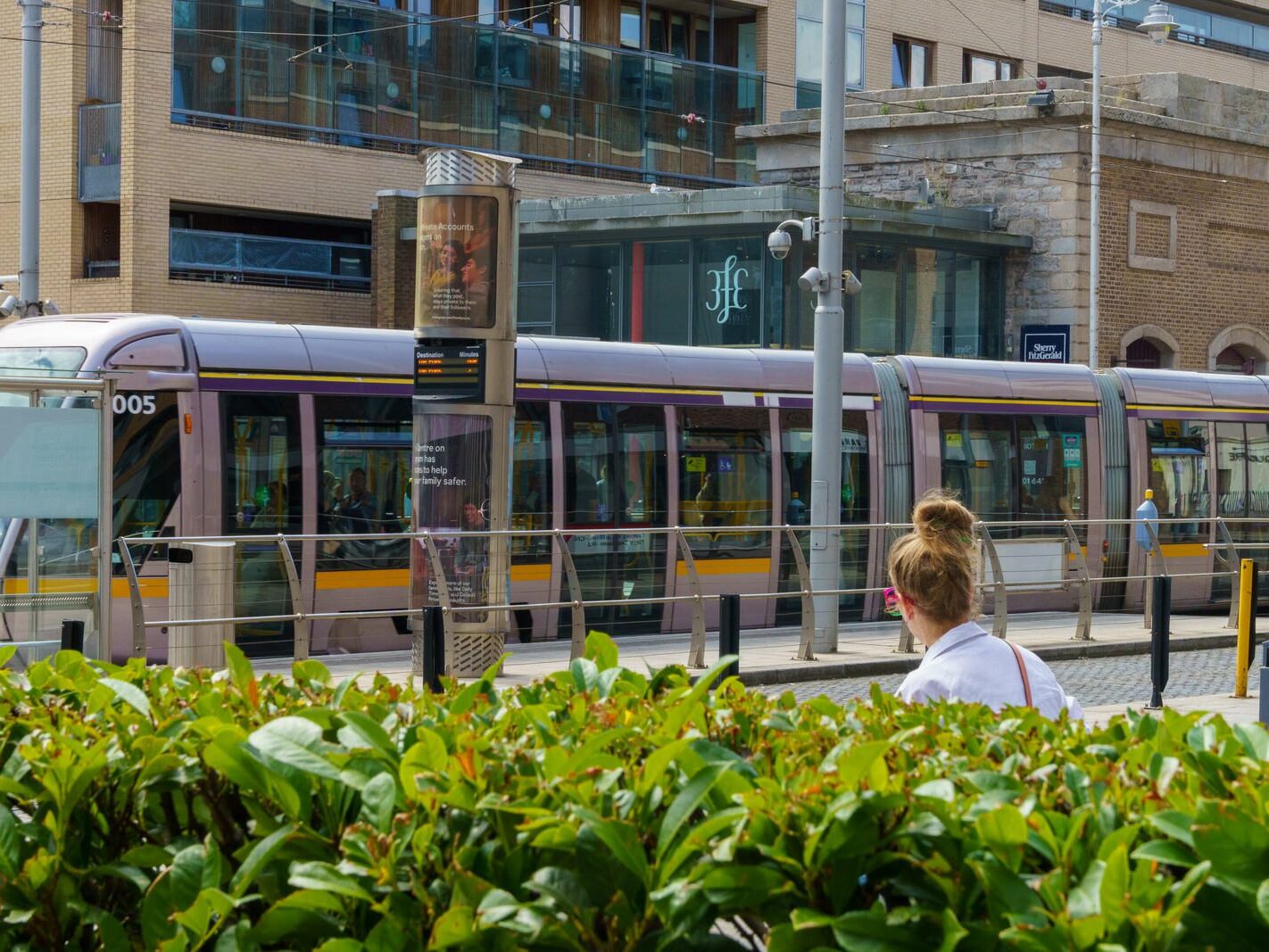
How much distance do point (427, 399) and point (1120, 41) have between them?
42415 millimetres

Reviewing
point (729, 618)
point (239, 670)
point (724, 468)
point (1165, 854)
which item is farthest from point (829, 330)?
point (1165, 854)

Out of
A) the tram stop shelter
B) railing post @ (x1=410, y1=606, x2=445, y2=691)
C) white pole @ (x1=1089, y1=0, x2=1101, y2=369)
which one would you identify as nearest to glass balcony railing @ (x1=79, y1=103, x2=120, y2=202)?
white pole @ (x1=1089, y1=0, x2=1101, y2=369)

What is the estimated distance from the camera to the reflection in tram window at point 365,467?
16.5 metres

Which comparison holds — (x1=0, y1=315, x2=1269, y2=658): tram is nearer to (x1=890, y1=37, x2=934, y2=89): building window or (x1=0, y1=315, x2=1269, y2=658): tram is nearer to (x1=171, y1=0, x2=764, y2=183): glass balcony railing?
(x1=171, y1=0, x2=764, y2=183): glass balcony railing

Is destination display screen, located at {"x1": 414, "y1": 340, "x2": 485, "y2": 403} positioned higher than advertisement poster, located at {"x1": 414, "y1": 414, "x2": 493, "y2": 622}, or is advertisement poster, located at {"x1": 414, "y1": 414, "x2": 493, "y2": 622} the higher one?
destination display screen, located at {"x1": 414, "y1": 340, "x2": 485, "y2": 403}

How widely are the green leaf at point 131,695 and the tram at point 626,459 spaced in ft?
27.5

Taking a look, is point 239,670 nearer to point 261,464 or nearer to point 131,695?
point 131,695

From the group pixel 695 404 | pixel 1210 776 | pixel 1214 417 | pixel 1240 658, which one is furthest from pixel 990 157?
pixel 1210 776

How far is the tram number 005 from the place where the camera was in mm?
15273

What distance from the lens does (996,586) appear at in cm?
1822

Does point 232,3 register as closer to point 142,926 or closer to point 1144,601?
point 1144,601

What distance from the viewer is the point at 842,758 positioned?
9.33 feet

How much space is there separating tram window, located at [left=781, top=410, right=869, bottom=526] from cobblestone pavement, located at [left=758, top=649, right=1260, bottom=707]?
3.36 m

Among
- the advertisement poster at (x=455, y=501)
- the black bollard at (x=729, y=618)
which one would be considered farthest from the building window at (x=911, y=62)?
the black bollard at (x=729, y=618)
